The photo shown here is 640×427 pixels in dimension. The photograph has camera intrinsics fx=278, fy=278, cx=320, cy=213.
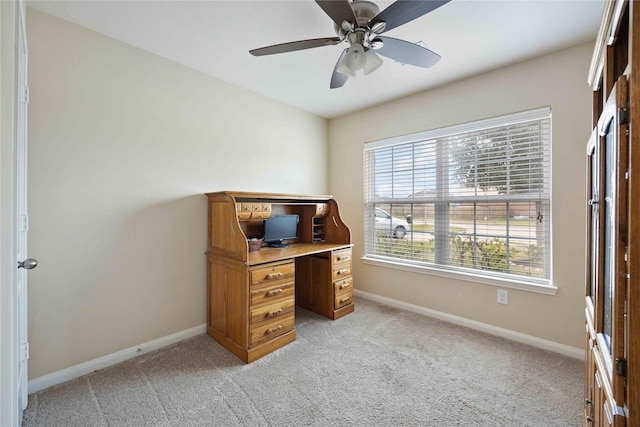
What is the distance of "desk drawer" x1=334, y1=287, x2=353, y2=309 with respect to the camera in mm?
2987

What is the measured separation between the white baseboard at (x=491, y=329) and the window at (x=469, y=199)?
46 cm

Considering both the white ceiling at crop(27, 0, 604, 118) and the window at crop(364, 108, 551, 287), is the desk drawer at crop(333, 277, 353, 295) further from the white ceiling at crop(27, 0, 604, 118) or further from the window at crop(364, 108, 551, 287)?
the white ceiling at crop(27, 0, 604, 118)

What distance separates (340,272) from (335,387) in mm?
1302

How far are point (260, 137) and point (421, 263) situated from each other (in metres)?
2.32

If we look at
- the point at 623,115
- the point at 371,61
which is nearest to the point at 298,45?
the point at 371,61

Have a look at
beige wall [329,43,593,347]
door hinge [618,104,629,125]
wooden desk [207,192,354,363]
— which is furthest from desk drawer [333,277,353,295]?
door hinge [618,104,629,125]

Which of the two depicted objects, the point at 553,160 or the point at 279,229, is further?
the point at 279,229

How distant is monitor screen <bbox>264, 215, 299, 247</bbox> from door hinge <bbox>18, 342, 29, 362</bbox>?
1832 mm

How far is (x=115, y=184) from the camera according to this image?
2.16m

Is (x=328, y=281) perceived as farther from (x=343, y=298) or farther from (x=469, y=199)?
(x=469, y=199)

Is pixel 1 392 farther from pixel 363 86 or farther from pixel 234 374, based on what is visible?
pixel 363 86

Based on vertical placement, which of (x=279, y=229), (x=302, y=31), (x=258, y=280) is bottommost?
(x=258, y=280)

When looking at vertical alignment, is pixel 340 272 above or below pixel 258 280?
below

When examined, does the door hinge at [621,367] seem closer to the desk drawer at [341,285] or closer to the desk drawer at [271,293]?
the desk drawer at [271,293]
